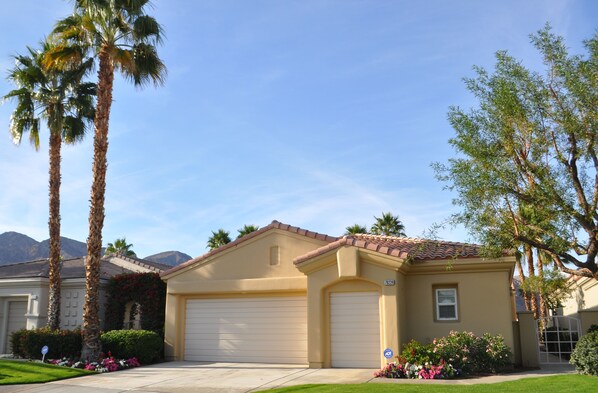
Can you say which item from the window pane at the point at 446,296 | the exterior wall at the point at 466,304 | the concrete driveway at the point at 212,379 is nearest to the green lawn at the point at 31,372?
the concrete driveway at the point at 212,379

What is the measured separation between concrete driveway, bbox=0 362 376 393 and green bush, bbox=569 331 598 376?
16.7 feet

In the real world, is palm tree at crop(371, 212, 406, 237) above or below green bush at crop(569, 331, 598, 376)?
above

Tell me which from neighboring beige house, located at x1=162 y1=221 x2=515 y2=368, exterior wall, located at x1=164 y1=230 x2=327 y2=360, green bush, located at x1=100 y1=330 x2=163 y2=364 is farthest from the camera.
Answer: exterior wall, located at x1=164 y1=230 x2=327 y2=360

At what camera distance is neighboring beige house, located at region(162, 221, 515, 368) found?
1603 cm

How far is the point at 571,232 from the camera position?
44.1ft

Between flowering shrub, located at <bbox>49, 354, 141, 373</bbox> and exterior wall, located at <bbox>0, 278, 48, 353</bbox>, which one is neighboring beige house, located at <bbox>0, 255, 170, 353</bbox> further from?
flowering shrub, located at <bbox>49, 354, 141, 373</bbox>

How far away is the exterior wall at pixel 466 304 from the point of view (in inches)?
625

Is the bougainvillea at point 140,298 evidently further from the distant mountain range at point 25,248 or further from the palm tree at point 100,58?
the distant mountain range at point 25,248

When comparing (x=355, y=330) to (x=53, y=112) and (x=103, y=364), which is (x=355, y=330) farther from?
(x=53, y=112)

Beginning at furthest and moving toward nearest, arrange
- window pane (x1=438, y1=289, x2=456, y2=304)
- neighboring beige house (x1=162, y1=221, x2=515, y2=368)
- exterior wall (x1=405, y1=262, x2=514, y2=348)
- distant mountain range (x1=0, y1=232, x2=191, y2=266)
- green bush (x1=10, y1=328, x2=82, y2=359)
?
distant mountain range (x1=0, y1=232, x2=191, y2=266), green bush (x1=10, y1=328, x2=82, y2=359), window pane (x1=438, y1=289, x2=456, y2=304), neighboring beige house (x1=162, y1=221, x2=515, y2=368), exterior wall (x1=405, y1=262, x2=514, y2=348)

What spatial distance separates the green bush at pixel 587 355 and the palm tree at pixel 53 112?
17694mm

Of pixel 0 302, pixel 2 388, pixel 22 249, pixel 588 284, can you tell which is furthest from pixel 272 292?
pixel 22 249

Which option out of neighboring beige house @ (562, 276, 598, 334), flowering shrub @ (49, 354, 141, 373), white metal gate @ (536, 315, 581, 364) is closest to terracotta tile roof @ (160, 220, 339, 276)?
flowering shrub @ (49, 354, 141, 373)

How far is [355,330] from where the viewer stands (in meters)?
16.5
